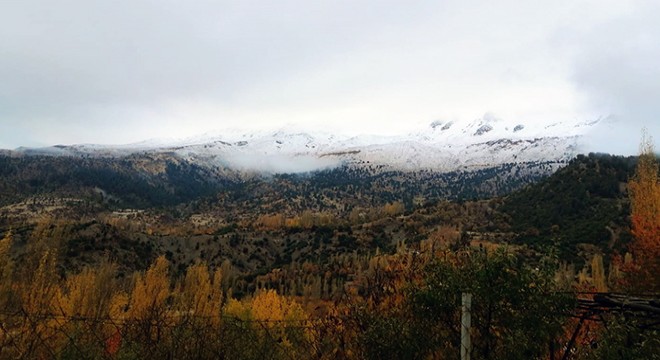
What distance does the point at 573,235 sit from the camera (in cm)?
10212

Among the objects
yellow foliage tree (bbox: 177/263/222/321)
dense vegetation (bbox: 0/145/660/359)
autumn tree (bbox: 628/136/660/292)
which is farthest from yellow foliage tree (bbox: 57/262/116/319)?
autumn tree (bbox: 628/136/660/292)

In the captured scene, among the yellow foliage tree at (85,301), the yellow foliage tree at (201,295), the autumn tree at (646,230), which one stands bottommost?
the yellow foliage tree at (201,295)

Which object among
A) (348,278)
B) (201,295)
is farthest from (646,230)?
(348,278)

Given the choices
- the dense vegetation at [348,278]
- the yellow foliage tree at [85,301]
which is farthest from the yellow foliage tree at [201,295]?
the yellow foliage tree at [85,301]

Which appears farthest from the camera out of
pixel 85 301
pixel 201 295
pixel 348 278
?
pixel 348 278

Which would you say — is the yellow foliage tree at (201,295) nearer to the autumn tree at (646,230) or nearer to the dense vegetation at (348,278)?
the dense vegetation at (348,278)

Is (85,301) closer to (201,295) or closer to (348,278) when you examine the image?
(201,295)

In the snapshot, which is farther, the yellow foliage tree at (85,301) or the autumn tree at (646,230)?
the yellow foliage tree at (85,301)

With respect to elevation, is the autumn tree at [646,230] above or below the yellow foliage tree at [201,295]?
above

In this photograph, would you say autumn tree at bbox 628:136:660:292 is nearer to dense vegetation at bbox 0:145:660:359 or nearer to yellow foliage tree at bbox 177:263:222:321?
dense vegetation at bbox 0:145:660:359

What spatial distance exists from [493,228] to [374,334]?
120 meters

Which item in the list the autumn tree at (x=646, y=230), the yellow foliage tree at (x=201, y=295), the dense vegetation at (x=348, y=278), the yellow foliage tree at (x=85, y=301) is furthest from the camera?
the yellow foliage tree at (x=201, y=295)

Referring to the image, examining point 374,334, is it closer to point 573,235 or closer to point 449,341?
point 449,341

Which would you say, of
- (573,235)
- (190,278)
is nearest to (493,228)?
(573,235)
